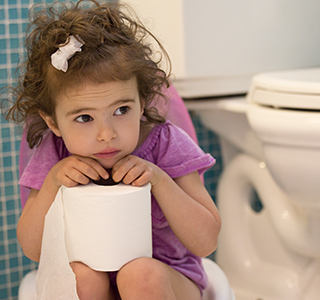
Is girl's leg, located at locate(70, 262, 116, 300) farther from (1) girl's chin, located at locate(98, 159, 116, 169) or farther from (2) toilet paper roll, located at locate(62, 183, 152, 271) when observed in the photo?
(1) girl's chin, located at locate(98, 159, 116, 169)

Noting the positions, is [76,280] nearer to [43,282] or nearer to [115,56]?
[43,282]

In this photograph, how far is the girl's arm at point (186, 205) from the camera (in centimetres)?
63

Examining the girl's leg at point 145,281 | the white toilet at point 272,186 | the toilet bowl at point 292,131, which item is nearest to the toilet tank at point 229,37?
the white toilet at point 272,186

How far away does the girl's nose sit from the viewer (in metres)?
0.59

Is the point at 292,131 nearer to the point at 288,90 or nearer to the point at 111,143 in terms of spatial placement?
the point at 288,90

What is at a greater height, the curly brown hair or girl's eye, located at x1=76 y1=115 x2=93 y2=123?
the curly brown hair

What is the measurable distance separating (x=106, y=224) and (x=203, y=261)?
0.32 metres

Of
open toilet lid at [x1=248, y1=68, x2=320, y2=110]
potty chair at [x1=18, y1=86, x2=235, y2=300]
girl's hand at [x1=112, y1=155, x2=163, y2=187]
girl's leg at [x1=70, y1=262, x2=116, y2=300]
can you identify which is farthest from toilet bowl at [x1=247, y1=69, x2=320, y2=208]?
girl's leg at [x1=70, y1=262, x2=116, y2=300]

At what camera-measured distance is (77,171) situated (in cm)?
60

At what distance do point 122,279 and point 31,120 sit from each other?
32 cm

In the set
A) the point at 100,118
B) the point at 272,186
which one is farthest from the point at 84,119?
the point at 272,186

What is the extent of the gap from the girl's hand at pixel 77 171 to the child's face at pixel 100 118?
12 mm

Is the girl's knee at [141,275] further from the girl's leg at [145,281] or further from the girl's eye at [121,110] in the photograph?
the girl's eye at [121,110]

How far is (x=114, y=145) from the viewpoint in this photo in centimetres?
61
